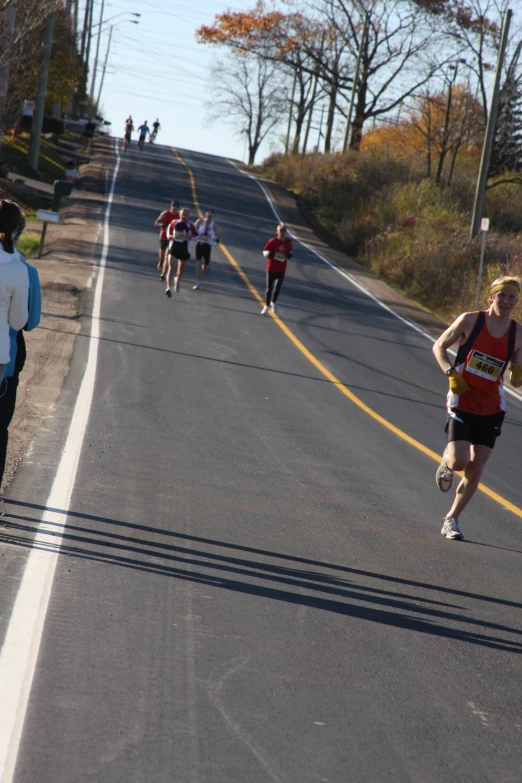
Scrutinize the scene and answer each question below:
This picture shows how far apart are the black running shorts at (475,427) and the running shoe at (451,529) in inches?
24.3

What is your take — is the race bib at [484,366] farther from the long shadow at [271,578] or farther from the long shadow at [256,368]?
the long shadow at [256,368]

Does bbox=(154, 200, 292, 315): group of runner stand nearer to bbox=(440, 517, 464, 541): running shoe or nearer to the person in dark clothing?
bbox=(440, 517, 464, 541): running shoe

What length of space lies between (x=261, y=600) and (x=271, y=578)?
1.36 ft

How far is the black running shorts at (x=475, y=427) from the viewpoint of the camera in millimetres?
7332

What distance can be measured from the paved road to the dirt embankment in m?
0.35

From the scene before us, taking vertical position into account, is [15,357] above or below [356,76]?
below

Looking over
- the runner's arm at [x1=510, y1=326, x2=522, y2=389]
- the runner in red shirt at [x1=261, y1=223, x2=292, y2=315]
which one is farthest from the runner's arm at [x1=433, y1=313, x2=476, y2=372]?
the runner in red shirt at [x1=261, y1=223, x2=292, y2=315]

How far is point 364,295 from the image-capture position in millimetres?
26938

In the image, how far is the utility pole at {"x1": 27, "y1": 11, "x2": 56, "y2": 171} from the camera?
3597 centimetres

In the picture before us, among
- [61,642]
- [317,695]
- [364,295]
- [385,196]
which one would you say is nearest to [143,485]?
[61,642]

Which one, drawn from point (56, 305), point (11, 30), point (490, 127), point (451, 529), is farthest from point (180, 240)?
point (451, 529)

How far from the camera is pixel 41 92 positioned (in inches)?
1512

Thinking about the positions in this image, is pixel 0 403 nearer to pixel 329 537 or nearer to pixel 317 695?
pixel 329 537

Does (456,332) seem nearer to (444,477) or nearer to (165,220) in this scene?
(444,477)
